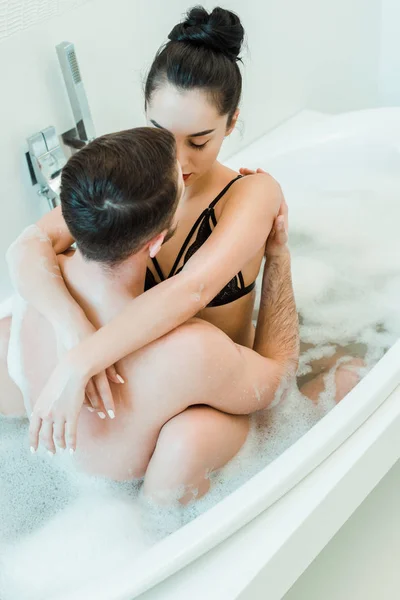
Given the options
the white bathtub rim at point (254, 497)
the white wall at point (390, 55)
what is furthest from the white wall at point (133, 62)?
the white bathtub rim at point (254, 497)

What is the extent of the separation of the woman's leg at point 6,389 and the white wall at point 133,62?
0.46 metres

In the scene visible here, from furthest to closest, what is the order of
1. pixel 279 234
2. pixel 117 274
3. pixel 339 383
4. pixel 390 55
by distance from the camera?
pixel 390 55 → pixel 339 383 → pixel 279 234 → pixel 117 274

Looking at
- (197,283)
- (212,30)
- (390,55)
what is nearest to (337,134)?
(390,55)

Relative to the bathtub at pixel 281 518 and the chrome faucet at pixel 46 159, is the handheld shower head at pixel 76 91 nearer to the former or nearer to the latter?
the chrome faucet at pixel 46 159

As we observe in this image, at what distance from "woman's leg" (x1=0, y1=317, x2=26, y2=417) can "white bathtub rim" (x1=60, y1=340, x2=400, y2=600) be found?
1.63 feet

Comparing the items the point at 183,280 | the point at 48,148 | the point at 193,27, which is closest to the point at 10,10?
the point at 48,148

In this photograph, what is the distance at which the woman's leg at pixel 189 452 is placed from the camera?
3.78 feet

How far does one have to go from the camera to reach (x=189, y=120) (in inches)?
50.5

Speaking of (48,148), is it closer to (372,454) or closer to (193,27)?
(193,27)

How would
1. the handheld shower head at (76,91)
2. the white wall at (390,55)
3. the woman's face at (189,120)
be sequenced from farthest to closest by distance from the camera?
the white wall at (390,55) < the handheld shower head at (76,91) < the woman's face at (189,120)

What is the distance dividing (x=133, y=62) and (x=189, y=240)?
793 millimetres

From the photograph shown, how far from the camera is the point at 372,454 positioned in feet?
4.22

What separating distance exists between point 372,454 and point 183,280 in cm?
48

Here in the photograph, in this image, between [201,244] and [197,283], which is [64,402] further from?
[201,244]
